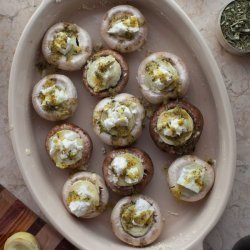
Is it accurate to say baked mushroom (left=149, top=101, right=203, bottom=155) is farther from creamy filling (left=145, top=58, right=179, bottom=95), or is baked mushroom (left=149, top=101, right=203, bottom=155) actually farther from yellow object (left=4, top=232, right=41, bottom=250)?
yellow object (left=4, top=232, right=41, bottom=250)

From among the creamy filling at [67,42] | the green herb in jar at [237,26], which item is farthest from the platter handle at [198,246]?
the creamy filling at [67,42]

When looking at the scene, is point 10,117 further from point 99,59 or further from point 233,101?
point 233,101

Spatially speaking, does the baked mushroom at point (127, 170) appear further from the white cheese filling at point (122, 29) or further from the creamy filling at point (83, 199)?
the white cheese filling at point (122, 29)

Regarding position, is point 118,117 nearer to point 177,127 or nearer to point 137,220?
point 177,127

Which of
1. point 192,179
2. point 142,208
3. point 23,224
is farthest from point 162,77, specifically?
point 23,224

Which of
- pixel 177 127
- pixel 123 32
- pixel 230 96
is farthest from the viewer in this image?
pixel 230 96

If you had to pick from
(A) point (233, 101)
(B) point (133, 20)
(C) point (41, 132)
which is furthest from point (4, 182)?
(A) point (233, 101)
